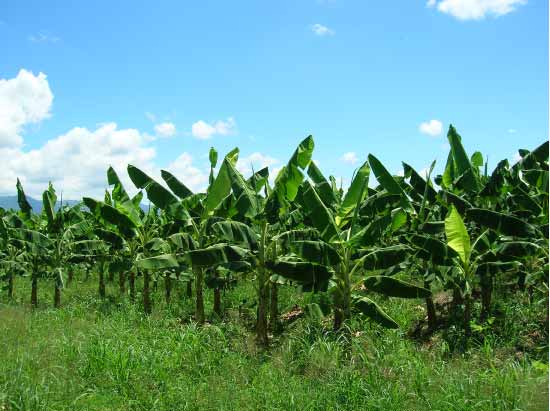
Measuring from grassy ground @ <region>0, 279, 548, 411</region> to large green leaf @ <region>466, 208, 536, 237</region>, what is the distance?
1.56 meters

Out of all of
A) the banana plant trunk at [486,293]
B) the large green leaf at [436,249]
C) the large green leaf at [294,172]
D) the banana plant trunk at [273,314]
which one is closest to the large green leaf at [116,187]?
the banana plant trunk at [273,314]

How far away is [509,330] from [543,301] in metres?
1.32

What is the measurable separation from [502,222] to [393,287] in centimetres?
210

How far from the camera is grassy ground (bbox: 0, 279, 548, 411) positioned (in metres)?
5.47

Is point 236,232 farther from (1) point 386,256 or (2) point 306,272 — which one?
(1) point 386,256

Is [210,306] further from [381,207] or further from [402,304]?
[381,207]

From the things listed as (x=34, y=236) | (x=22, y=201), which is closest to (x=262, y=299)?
(x=34, y=236)

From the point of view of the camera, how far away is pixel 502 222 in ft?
26.0

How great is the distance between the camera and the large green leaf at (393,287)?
25.0 ft

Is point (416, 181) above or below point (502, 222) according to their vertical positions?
above

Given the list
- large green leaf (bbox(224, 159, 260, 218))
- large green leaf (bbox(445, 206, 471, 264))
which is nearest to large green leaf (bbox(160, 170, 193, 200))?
large green leaf (bbox(224, 159, 260, 218))

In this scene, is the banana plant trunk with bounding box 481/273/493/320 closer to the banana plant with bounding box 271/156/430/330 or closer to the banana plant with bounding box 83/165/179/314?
the banana plant with bounding box 271/156/430/330

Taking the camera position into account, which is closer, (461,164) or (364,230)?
(364,230)

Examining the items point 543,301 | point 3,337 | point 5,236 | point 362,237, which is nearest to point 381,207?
point 362,237
